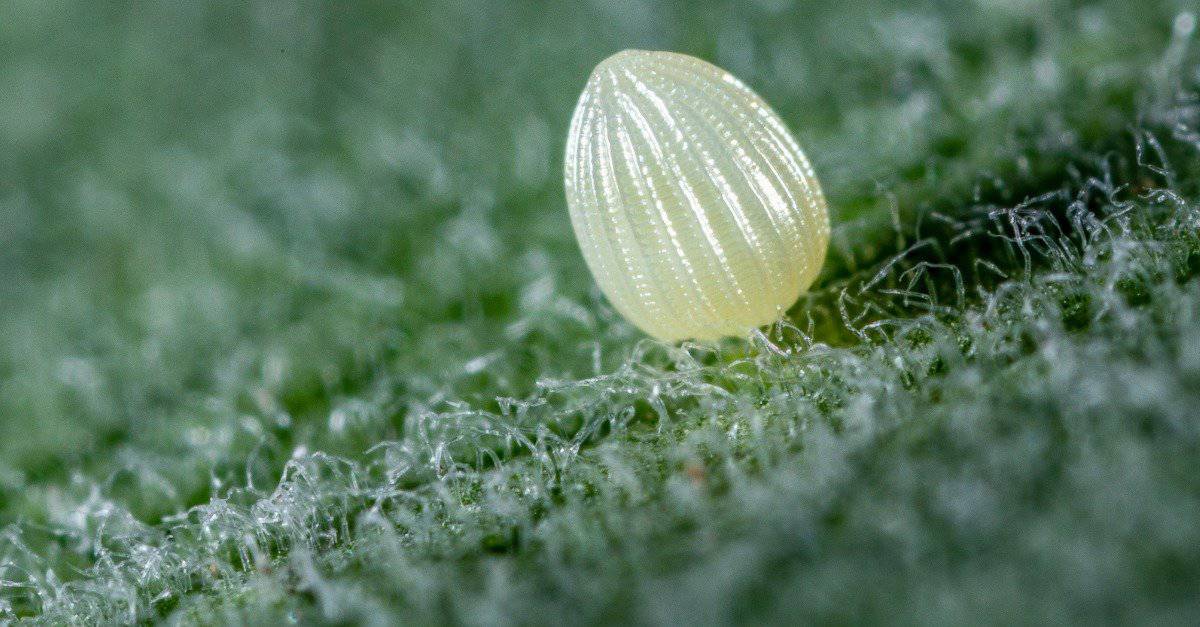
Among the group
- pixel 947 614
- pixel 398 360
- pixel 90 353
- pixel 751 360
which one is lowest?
pixel 947 614

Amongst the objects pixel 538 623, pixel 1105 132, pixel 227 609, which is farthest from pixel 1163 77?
pixel 227 609

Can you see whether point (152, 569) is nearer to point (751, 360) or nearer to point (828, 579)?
point (751, 360)

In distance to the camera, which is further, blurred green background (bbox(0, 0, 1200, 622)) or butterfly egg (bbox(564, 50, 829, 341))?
butterfly egg (bbox(564, 50, 829, 341))

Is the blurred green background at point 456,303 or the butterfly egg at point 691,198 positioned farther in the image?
the butterfly egg at point 691,198
